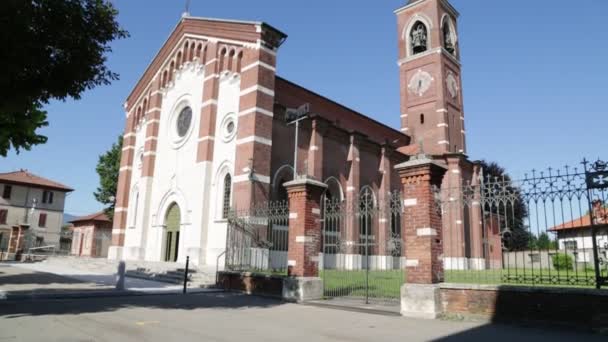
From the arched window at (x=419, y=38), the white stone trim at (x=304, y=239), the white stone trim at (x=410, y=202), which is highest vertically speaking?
the arched window at (x=419, y=38)

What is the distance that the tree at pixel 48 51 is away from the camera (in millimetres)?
8336

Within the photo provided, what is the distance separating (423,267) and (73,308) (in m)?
7.50

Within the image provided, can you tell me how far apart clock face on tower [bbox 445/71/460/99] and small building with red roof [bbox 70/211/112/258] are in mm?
33407

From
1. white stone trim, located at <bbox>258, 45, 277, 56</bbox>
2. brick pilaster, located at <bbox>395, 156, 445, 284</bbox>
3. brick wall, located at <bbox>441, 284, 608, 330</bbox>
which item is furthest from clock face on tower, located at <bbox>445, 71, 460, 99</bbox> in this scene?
brick wall, located at <bbox>441, 284, 608, 330</bbox>

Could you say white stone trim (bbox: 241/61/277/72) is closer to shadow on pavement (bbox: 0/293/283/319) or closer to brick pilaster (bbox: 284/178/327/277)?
brick pilaster (bbox: 284/178/327/277)

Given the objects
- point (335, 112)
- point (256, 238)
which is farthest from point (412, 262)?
point (335, 112)

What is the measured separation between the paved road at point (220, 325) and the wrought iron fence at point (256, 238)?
4050mm

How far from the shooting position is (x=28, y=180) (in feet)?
146

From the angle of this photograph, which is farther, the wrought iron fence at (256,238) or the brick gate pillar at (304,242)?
the wrought iron fence at (256,238)

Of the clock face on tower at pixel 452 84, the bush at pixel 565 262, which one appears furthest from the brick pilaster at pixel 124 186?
the clock face on tower at pixel 452 84

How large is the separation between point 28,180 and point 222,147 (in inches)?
1344

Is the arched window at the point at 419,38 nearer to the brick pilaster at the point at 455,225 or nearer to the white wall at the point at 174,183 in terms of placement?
the brick pilaster at the point at 455,225

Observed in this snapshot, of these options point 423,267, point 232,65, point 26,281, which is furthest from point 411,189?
point 232,65

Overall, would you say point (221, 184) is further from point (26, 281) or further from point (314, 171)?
point (26, 281)
